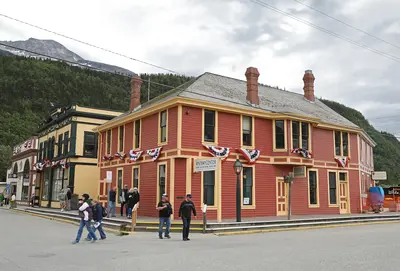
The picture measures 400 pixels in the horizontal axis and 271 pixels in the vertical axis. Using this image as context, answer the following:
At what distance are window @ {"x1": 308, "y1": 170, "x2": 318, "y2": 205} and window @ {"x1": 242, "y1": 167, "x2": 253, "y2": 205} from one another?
198 inches

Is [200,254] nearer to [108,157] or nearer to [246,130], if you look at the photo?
[246,130]

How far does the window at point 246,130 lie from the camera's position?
22.9 meters

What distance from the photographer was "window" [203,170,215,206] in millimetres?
20609

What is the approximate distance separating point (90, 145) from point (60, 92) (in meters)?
110

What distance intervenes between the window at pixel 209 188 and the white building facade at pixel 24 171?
2692 centimetres

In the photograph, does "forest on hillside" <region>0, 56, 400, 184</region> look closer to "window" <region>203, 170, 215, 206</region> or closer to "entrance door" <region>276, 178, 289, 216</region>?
"entrance door" <region>276, 178, 289, 216</region>

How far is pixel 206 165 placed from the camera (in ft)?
59.5

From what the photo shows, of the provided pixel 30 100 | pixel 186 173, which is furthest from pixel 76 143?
pixel 30 100

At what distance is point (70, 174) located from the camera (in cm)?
3250

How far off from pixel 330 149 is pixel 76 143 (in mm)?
20415

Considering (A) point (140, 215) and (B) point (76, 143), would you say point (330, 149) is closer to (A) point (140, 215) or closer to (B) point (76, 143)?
(A) point (140, 215)

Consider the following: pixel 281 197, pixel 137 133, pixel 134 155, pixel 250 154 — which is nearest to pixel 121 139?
pixel 137 133

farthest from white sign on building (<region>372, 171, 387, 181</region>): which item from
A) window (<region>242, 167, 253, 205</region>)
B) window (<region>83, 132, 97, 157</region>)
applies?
window (<region>83, 132, 97, 157</region>)

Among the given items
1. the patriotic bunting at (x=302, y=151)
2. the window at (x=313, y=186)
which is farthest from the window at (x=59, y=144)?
the window at (x=313, y=186)
